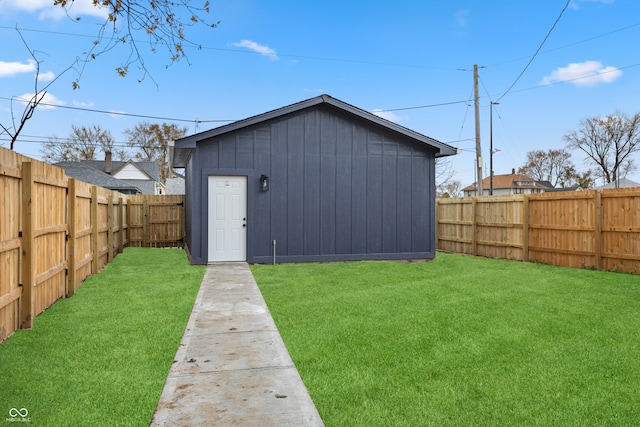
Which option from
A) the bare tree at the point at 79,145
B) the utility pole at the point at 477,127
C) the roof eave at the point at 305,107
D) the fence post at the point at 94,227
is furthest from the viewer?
the bare tree at the point at 79,145

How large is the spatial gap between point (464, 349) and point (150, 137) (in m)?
43.6

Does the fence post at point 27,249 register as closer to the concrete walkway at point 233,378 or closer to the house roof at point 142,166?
the concrete walkway at point 233,378

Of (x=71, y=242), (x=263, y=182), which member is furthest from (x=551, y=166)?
(x=71, y=242)


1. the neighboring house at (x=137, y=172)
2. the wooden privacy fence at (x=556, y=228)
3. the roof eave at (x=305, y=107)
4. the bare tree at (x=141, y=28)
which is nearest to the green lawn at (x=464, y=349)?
the wooden privacy fence at (x=556, y=228)

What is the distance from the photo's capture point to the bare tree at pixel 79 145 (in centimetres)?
3841

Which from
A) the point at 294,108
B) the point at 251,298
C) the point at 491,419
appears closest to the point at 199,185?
the point at 294,108

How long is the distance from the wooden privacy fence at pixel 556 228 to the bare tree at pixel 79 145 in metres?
35.9

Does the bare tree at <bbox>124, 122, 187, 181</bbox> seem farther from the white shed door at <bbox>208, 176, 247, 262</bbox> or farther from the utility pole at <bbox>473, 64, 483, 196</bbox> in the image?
the white shed door at <bbox>208, 176, 247, 262</bbox>

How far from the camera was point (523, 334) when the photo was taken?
15.1 feet

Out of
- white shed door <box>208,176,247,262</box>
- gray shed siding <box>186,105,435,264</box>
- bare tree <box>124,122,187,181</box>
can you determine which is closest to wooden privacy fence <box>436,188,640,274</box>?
gray shed siding <box>186,105,435,264</box>

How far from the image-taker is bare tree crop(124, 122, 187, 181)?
4175cm

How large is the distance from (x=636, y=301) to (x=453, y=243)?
7.85m

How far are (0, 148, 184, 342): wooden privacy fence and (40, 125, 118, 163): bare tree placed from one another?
34.6m

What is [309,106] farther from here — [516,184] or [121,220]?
[516,184]
